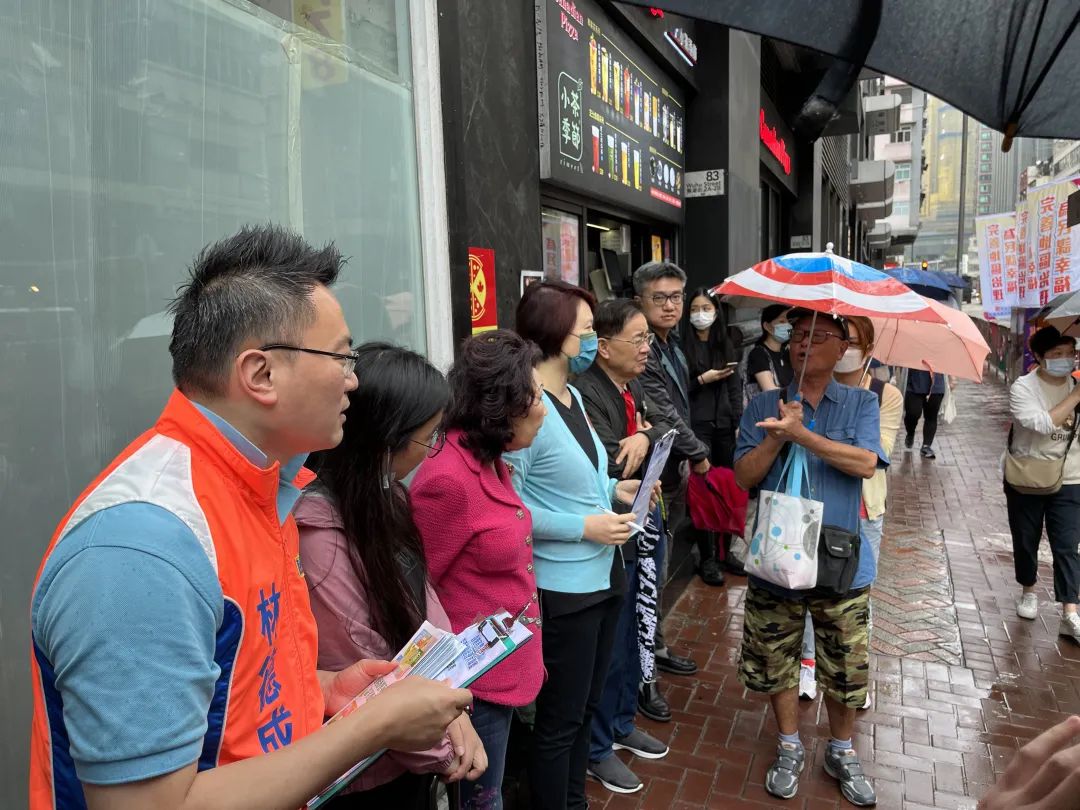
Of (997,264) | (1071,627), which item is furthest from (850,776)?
(997,264)

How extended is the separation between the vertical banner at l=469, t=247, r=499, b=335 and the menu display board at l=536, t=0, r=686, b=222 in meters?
0.87

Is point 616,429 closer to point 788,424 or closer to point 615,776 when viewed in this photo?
point 788,424

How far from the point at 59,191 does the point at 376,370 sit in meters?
0.88

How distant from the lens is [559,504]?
2.56m

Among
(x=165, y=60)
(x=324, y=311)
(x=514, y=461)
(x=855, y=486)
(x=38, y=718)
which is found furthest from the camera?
(x=855, y=486)

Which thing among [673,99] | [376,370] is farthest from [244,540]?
[673,99]

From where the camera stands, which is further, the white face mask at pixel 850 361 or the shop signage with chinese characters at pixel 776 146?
the shop signage with chinese characters at pixel 776 146

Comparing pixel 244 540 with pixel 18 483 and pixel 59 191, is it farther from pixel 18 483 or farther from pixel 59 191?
pixel 59 191

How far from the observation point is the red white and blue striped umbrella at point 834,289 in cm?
280

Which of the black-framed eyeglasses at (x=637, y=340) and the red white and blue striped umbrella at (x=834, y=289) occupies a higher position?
the red white and blue striped umbrella at (x=834, y=289)

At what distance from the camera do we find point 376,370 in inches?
70.5

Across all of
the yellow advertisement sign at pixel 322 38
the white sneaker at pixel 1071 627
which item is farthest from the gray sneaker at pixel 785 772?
the yellow advertisement sign at pixel 322 38

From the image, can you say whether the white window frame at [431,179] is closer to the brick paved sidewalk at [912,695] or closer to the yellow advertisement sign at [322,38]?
the yellow advertisement sign at [322,38]

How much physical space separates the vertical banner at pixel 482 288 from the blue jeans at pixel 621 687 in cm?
141
